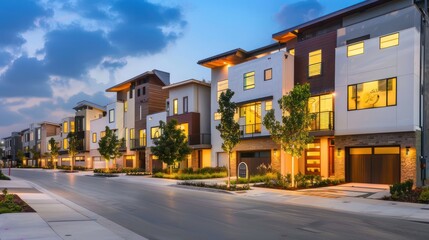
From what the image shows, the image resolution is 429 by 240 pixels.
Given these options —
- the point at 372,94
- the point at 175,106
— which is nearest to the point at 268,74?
the point at 372,94

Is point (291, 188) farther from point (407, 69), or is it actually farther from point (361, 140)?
point (407, 69)

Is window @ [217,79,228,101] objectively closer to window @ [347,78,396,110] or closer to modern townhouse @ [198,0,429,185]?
modern townhouse @ [198,0,429,185]

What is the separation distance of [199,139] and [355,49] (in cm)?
1856

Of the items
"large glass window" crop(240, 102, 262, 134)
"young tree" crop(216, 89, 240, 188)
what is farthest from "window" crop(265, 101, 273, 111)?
"young tree" crop(216, 89, 240, 188)

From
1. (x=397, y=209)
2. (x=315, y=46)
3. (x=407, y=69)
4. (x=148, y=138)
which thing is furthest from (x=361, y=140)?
(x=148, y=138)

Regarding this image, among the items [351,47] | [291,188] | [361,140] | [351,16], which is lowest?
[291,188]

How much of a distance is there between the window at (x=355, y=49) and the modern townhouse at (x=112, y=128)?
32171 millimetres

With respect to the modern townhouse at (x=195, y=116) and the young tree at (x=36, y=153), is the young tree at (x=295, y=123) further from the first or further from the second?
→ the young tree at (x=36, y=153)

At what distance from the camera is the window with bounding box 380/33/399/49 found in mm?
21750

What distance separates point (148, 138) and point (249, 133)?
16.8m

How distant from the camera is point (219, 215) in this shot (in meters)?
12.2

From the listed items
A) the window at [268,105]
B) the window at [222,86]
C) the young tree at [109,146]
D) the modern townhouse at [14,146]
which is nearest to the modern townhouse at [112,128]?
the young tree at [109,146]

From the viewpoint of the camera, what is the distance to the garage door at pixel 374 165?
21969 millimetres

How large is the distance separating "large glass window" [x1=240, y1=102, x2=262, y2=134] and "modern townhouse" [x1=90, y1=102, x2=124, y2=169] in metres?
21.8
